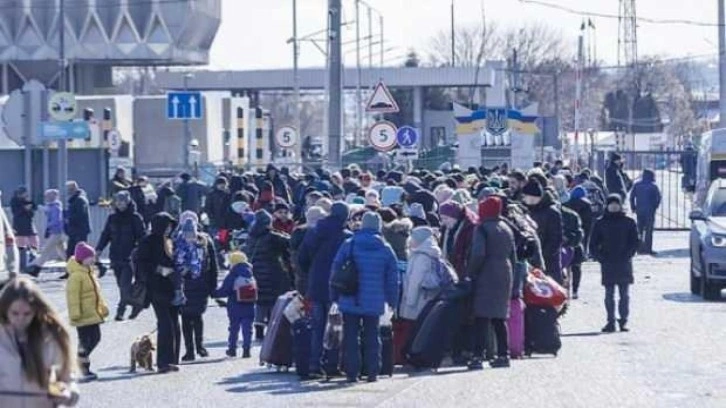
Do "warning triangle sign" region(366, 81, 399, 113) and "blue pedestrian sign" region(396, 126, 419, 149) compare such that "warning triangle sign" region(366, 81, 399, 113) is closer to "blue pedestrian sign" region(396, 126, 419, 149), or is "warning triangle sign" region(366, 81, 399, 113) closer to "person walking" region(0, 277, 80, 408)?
"blue pedestrian sign" region(396, 126, 419, 149)

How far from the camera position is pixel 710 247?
27844 millimetres

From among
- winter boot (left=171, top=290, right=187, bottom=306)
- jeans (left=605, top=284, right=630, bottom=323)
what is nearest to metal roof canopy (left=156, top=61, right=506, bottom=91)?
jeans (left=605, top=284, right=630, bottom=323)

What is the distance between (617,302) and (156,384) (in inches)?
340

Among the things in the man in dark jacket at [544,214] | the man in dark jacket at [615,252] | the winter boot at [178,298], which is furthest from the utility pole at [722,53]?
the winter boot at [178,298]

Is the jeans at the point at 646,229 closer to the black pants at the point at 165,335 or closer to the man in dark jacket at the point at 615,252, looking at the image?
the man in dark jacket at the point at 615,252

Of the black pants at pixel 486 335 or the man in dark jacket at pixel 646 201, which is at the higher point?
the man in dark jacket at pixel 646 201

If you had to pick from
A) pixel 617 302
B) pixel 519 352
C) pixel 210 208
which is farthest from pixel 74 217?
pixel 519 352

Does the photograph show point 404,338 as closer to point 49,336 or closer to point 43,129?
point 49,336

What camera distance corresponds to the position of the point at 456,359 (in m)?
19.8

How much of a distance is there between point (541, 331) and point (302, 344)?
2826mm

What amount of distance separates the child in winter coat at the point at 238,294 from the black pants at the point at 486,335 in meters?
2.79

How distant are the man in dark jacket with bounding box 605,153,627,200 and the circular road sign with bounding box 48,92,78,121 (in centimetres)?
1127

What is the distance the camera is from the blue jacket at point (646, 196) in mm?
38500

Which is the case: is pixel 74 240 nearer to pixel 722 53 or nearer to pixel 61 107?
pixel 61 107
